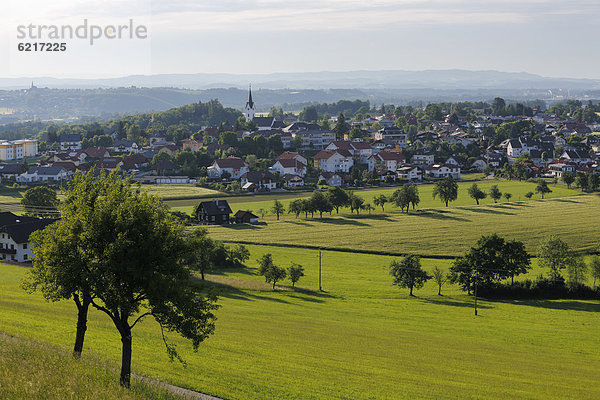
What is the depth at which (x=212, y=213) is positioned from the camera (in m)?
65.0

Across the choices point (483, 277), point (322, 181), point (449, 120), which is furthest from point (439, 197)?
point (449, 120)

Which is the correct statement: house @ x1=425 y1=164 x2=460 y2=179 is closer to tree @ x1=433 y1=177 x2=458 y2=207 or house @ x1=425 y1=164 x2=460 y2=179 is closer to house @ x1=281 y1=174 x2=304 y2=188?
house @ x1=281 y1=174 x2=304 y2=188

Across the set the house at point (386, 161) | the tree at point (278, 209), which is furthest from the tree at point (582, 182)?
the tree at point (278, 209)

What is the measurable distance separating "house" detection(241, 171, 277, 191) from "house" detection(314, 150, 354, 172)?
54.0 feet

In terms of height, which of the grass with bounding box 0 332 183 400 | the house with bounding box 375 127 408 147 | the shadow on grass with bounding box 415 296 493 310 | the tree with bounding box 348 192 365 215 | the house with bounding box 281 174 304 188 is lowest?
the shadow on grass with bounding box 415 296 493 310

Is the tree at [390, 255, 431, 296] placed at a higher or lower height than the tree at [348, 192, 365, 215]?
lower

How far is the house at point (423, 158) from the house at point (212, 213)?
183 feet

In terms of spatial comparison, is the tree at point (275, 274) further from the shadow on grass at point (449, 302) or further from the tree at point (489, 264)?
the tree at point (489, 264)

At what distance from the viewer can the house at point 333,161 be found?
343ft

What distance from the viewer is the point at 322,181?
92875mm

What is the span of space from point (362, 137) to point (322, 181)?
43.3 metres

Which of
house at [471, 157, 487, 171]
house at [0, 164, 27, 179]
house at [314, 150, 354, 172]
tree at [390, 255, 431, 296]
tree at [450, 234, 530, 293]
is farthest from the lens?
house at [471, 157, 487, 171]

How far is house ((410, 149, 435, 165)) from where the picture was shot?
373 feet

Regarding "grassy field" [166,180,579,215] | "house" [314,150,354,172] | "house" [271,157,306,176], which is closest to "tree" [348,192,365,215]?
"grassy field" [166,180,579,215]
